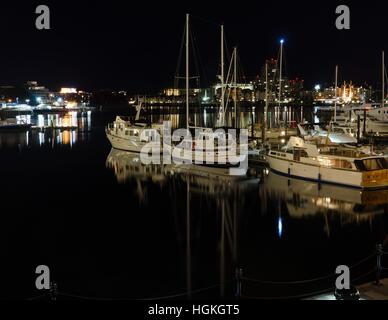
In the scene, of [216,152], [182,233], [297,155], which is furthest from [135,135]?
[182,233]

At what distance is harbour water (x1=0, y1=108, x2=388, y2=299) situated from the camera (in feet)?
40.0

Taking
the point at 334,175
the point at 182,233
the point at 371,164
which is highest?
the point at 371,164

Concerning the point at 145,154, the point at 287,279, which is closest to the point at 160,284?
the point at 287,279

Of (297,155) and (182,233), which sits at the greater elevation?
(297,155)

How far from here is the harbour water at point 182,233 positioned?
40.0 feet

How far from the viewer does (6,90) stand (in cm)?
18925

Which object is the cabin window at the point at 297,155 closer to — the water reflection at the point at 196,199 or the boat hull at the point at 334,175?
the boat hull at the point at 334,175

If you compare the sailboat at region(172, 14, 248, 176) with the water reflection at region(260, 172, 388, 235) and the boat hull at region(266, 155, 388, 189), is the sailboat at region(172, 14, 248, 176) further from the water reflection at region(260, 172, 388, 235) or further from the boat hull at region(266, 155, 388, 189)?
the water reflection at region(260, 172, 388, 235)

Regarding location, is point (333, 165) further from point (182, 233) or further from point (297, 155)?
point (182, 233)

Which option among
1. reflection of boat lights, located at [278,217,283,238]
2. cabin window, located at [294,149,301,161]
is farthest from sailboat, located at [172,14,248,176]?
reflection of boat lights, located at [278,217,283,238]

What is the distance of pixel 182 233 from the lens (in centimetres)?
1692

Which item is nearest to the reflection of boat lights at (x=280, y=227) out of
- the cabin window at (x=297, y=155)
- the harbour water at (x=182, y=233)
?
the harbour water at (x=182, y=233)

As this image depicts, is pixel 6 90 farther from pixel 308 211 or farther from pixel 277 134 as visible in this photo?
pixel 308 211
